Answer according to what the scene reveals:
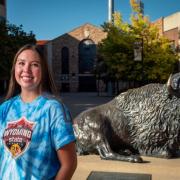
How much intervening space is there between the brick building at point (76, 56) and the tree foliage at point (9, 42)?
1491 inches

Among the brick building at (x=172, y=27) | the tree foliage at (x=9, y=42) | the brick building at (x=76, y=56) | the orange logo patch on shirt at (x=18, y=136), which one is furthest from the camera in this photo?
the brick building at (x=76, y=56)

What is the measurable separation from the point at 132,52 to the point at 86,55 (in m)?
41.6

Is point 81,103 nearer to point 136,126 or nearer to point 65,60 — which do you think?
point 136,126

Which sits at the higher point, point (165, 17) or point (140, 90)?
point (165, 17)

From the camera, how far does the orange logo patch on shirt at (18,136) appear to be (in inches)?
95.9

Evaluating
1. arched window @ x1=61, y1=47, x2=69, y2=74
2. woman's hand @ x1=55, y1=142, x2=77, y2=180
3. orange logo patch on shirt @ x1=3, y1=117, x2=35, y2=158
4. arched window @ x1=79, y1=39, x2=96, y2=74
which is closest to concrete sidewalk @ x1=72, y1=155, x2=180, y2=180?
woman's hand @ x1=55, y1=142, x2=77, y2=180

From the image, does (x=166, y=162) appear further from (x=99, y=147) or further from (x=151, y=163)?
(x=99, y=147)

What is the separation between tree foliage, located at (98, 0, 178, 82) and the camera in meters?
33.4

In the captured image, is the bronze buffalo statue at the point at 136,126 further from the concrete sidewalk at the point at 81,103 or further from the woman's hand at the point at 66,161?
the concrete sidewalk at the point at 81,103

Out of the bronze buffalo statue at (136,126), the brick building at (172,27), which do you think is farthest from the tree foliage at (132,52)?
the bronze buffalo statue at (136,126)

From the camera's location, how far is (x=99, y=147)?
273 inches

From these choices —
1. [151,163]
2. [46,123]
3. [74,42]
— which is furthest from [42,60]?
[74,42]

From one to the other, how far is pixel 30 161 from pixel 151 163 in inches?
168

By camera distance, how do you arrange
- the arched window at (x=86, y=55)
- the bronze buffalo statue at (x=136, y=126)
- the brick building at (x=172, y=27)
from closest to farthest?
the bronze buffalo statue at (x=136, y=126) < the brick building at (x=172, y=27) < the arched window at (x=86, y=55)
